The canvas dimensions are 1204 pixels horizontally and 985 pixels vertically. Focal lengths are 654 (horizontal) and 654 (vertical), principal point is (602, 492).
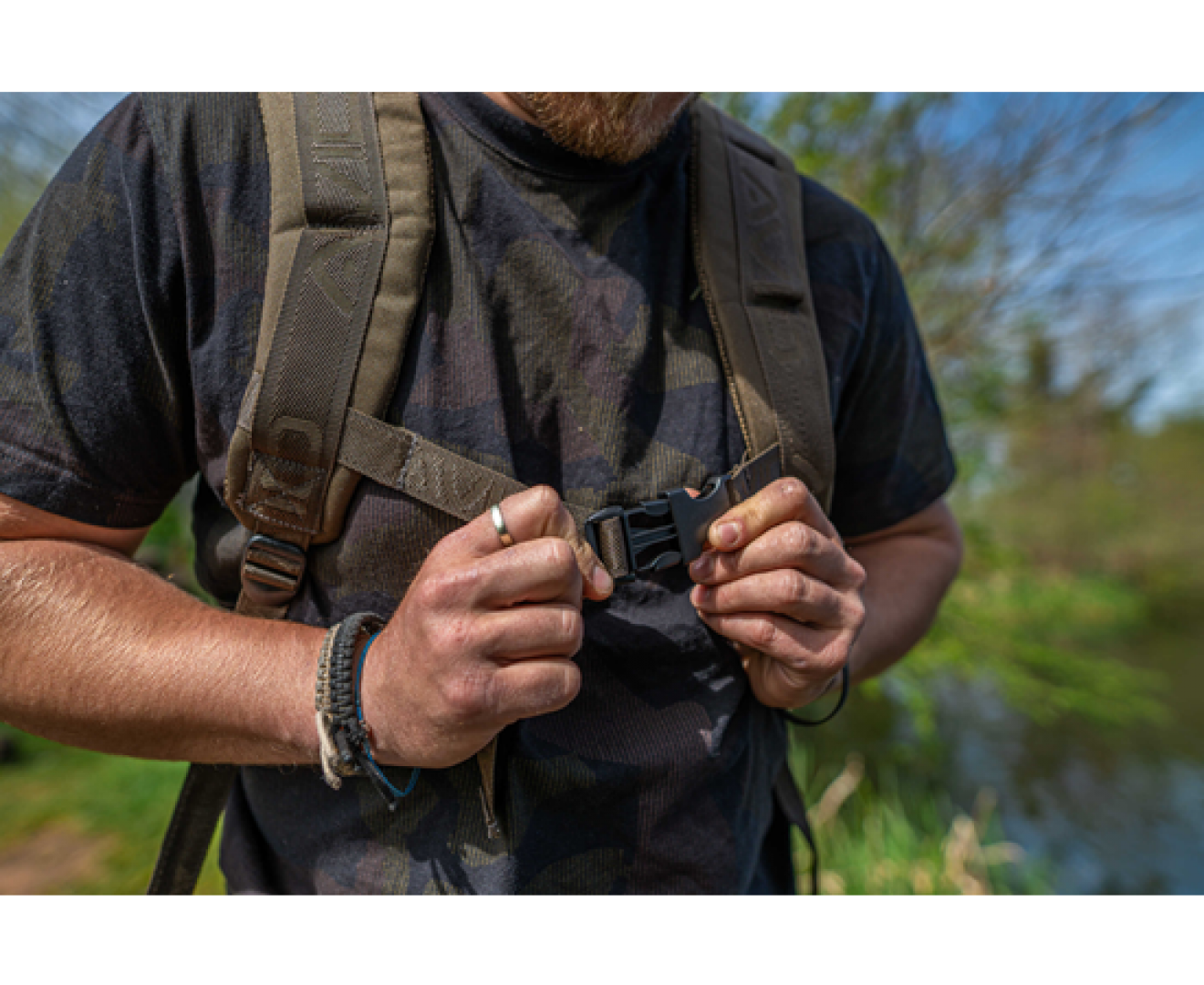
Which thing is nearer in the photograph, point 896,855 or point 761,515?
point 761,515

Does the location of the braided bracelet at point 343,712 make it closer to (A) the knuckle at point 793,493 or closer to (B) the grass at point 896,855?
(A) the knuckle at point 793,493

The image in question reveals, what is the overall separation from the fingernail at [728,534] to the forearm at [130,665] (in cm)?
62

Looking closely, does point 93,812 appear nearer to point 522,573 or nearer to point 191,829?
point 191,829

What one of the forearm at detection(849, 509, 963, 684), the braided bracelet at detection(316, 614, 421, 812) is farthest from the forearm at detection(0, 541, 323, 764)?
the forearm at detection(849, 509, 963, 684)

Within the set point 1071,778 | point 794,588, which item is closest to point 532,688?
point 794,588

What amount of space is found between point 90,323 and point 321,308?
32cm

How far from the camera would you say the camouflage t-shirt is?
932 millimetres

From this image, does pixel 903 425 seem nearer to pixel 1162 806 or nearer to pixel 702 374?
pixel 702 374

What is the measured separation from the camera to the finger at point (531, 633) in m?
0.81

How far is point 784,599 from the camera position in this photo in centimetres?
103

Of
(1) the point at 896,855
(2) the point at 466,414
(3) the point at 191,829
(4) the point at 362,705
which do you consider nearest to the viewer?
(4) the point at 362,705

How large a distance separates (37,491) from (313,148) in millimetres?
625

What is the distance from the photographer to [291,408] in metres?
0.92

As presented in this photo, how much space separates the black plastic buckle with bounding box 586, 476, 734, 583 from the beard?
607 mm
